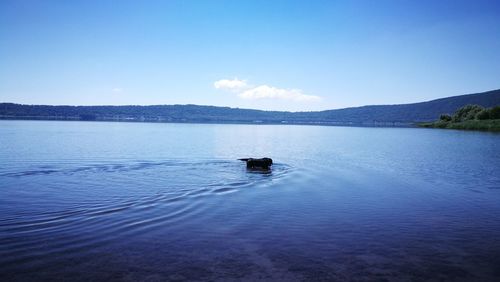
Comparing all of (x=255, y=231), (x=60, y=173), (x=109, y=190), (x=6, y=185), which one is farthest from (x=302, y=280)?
(x=60, y=173)

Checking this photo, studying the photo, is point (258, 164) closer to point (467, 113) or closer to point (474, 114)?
point (474, 114)

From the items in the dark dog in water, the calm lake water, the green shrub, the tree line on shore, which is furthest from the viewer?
the green shrub

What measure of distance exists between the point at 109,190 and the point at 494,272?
1458 cm

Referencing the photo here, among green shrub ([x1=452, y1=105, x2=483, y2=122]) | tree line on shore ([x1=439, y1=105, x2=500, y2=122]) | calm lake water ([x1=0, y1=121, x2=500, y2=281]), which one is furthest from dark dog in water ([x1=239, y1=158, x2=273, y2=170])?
green shrub ([x1=452, y1=105, x2=483, y2=122])

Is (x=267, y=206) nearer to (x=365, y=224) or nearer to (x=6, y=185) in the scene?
(x=365, y=224)

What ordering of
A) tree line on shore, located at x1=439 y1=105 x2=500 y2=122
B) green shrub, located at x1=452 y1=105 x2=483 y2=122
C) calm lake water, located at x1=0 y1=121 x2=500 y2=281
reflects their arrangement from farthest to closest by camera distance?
green shrub, located at x1=452 y1=105 x2=483 y2=122 < tree line on shore, located at x1=439 y1=105 x2=500 y2=122 < calm lake water, located at x1=0 y1=121 x2=500 y2=281

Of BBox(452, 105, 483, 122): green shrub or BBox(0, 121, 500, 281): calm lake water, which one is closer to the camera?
BBox(0, 121, 500, 281): calm lake water

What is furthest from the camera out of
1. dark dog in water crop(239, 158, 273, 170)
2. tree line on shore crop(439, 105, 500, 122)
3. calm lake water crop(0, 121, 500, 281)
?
tree line on shore crop(439, 105, 500, 122)

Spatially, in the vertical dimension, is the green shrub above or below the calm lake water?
above

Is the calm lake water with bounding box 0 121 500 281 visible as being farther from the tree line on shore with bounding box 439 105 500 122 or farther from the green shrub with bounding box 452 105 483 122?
the green shrub with bounding box 452 105 483 122

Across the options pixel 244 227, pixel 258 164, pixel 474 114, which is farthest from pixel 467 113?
pixel 244 227

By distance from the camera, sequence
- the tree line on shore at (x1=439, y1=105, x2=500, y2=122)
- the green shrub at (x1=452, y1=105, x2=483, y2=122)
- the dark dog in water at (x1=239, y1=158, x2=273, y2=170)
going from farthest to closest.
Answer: the green shrub at (x1=452, y1=105, x2=483, y2=122) < the tree line on shore at (x1=439, y1=105, x2=500, y2=122) < the dark dog in water at (x1=239, y1=158, x2=273, y2=170)

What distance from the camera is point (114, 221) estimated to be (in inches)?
466

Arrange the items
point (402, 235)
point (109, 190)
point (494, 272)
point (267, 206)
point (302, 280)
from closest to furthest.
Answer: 1. point (302, 280)
2. point (494, 272)
3. point (402, 235)
4. point (267, 206)
5. point (109, 190)
